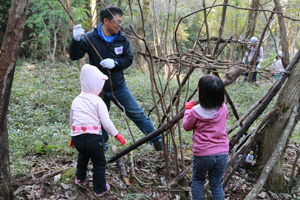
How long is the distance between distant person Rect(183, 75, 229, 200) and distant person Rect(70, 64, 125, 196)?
682 millimetres

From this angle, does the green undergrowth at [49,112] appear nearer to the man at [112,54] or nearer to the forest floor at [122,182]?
the forest floor at [122,182]

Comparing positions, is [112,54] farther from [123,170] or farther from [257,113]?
[257,113]

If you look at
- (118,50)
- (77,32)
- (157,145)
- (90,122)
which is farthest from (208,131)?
(77,32)

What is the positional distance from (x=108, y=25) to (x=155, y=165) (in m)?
1.83

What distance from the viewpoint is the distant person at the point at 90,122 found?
7.36ft

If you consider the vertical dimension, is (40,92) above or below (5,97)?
below

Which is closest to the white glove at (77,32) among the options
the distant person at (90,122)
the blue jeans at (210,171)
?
the distant person at (90,122)

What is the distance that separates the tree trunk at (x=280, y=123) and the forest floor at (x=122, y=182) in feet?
0.57

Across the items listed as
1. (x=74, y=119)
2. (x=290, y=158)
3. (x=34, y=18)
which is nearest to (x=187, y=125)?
(x=74, y=119)

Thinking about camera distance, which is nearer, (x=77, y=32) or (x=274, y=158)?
(x=274, y=158)

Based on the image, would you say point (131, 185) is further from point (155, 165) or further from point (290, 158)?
point (290, 158)

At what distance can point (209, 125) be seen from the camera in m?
2.19

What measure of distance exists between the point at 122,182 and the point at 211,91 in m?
1.43

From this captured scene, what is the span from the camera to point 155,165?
3127 mm
